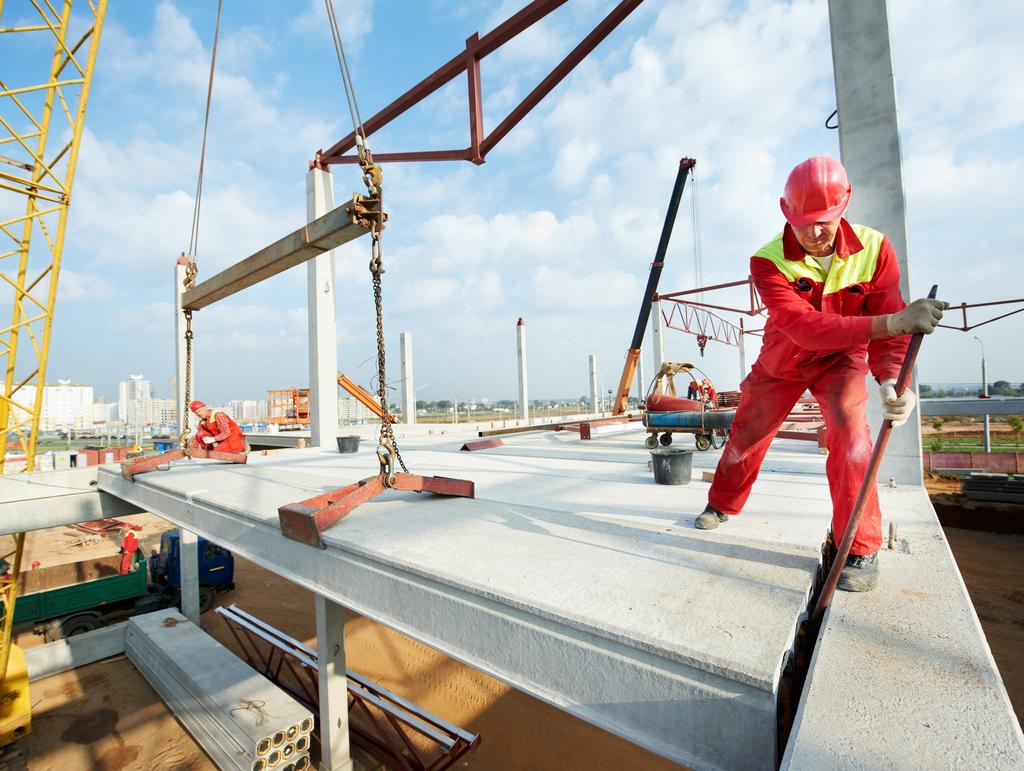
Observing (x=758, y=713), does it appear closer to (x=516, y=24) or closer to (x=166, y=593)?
(x=516, y=24)

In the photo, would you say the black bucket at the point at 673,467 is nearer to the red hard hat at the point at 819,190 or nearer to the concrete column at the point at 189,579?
the red hard hat at the point at 819,190

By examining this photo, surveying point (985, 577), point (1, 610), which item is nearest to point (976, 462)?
point (985, 577)

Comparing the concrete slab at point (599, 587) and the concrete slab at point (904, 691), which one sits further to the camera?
the concrete slab at point (599, 587)

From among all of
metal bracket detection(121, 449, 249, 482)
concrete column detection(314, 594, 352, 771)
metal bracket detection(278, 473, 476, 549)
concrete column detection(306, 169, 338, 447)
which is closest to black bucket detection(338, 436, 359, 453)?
metal bracket detection(121, 449, 249, 482)

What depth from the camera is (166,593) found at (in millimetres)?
10789

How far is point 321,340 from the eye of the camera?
1009 cm

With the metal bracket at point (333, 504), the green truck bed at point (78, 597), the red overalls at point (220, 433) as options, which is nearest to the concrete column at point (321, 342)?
the red overalls at point (220, 433)

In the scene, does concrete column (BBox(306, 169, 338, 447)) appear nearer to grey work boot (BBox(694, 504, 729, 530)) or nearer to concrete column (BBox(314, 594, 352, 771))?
concrete column (BBox(314, 594, 352, 771))

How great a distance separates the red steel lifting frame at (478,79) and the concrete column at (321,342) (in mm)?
2254

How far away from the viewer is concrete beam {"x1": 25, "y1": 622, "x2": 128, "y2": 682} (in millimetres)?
8602

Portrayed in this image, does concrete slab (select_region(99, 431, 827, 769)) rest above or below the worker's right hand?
below

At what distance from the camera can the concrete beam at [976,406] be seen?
12.6 metres

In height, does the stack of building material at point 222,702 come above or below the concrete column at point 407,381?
below

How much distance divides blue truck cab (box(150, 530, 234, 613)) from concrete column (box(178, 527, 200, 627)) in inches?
60.5
